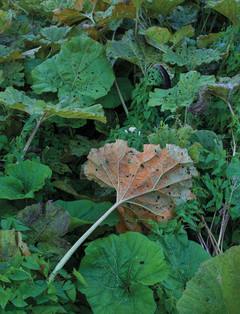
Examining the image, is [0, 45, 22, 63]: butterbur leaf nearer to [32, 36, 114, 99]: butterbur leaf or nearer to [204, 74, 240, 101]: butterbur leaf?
[32, 36, 114, 99]: butterbur leaf

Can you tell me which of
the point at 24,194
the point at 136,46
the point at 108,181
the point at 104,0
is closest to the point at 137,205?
the point at 108,181

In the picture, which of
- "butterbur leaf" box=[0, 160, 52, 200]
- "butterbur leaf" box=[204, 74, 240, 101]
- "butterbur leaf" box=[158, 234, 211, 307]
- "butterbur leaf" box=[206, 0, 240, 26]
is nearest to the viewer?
"butterbur leaf" box=[158, 234, 211, 307]

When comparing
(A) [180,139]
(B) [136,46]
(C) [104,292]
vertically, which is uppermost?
(B) [136,46]

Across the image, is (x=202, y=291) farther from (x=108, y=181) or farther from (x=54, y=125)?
(x=54, y=125)

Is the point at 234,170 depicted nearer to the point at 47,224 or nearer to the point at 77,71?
the point at 47,224

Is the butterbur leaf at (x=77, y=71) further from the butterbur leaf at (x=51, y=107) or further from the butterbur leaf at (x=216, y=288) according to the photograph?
the butterbur leaf at (x=216, y=288)

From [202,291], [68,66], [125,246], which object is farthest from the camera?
[68,66]

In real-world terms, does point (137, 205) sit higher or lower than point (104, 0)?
lower

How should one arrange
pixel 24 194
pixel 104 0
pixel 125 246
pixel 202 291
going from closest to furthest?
pixel 202 291 < pixel 125 246 < pixel 24 194 < pixel 104 0

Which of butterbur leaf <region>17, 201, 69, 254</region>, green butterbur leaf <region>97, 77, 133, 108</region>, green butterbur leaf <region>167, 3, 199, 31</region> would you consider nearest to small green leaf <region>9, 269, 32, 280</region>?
butterbur leaf <region>17, 201, 69, 254</region>
